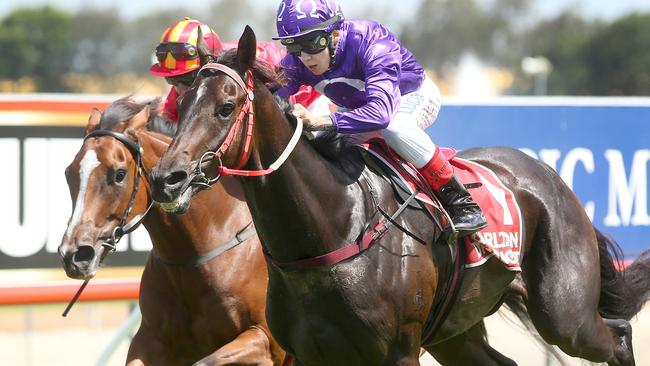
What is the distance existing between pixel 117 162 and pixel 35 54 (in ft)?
118

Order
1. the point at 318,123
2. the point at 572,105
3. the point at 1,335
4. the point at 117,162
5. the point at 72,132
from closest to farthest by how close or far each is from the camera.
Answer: the point at 318,123
the point at 117,162
the point at 72,132
the point at 572,105
the point at 1,335

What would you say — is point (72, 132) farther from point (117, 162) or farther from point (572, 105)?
point (572, 105)

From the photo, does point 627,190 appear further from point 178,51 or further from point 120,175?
point 120,175

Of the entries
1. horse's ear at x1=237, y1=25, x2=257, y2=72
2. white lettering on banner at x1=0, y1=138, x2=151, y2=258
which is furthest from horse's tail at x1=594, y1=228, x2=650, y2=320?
white lettering on banner at x1=0, y1=138, x2=151, y2=258

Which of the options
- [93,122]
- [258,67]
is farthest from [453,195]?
[93,122]

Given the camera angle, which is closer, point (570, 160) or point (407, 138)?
point (407, 138)

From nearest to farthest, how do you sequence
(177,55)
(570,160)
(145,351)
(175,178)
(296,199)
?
(175,178) < (296,199) < (145,351) < (177,55) < (570,160)

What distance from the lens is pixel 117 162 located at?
4504 mm

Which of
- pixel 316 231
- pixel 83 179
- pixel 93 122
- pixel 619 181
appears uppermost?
pixel 316 231

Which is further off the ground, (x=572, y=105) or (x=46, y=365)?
(x=572, y=105)

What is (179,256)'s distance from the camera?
4703 mm

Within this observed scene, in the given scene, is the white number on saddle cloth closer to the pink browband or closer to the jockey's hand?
the jockey's hand

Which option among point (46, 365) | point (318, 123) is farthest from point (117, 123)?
point (46, 365)

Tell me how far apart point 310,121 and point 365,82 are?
11.7 inches
